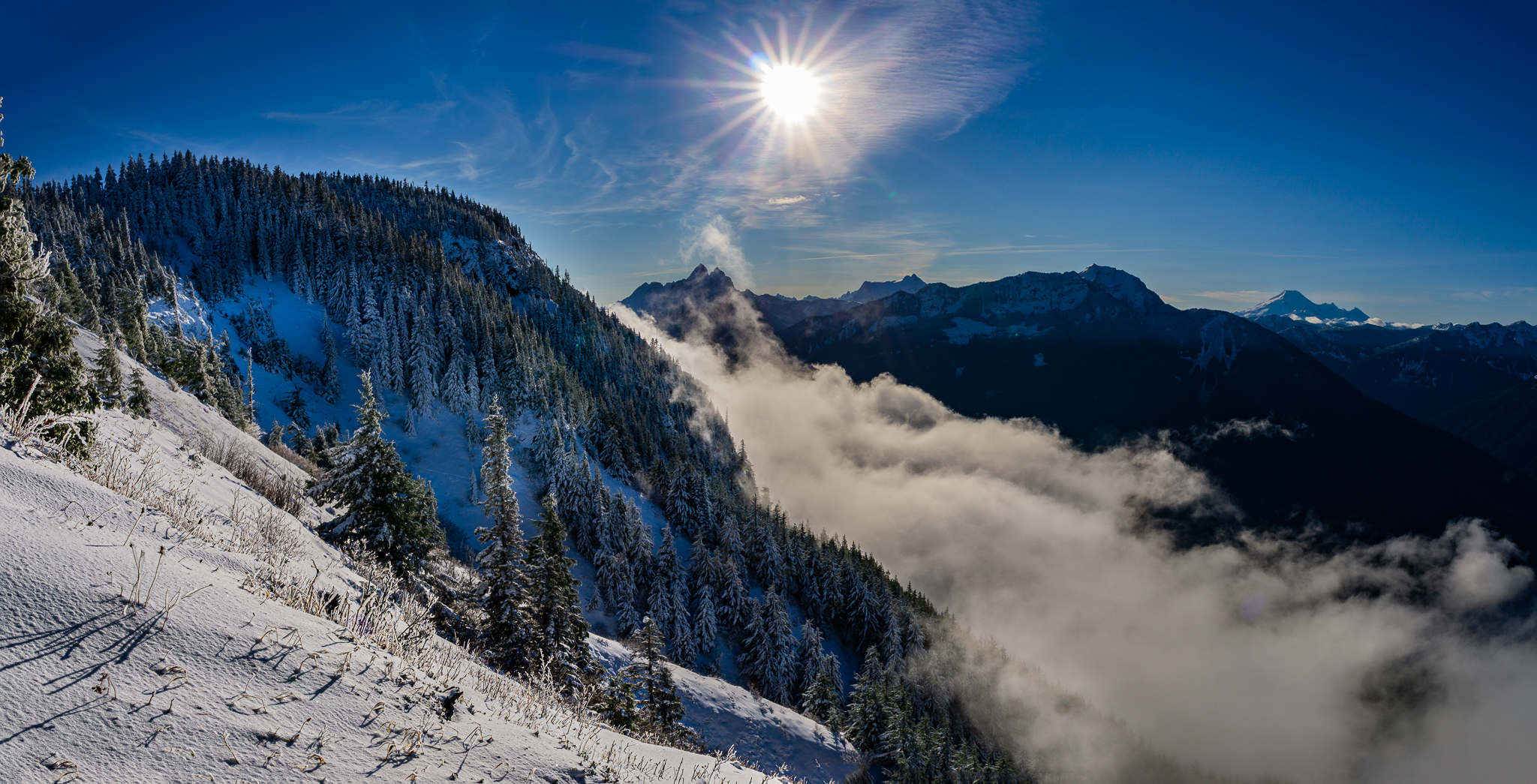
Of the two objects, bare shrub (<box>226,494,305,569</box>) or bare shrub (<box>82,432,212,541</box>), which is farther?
bare shrub (<box>226,494,305,569</box>)

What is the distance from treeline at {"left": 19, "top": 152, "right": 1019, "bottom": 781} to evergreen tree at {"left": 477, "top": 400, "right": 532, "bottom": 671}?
10.6 meters

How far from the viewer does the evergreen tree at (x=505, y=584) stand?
16.3m

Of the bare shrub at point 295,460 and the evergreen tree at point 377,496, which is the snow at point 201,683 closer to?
the evergreen tree at point 377,496

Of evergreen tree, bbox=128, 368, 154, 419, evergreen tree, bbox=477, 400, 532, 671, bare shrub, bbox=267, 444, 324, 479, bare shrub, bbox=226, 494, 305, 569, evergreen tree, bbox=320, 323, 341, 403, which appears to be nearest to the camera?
bare shrub, bbox=226, 494, 305, 569

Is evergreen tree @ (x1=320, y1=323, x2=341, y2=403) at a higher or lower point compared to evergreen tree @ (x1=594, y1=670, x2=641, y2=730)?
higher

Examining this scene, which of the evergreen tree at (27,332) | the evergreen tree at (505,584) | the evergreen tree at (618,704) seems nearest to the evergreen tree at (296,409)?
the evergreen tree at (505,584)

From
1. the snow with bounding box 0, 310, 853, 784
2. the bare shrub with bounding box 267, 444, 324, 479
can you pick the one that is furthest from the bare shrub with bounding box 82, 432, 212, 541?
the bare shrub with bounding box 267, 444, 324, 479

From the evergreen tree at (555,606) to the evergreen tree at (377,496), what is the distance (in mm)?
3790

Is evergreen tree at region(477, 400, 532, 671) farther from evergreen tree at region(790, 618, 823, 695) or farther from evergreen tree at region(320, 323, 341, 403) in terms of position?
evergreen tree at region(320, 323, 341, 403)

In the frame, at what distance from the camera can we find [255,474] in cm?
1582

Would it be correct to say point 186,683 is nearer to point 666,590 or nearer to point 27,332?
point 27,332

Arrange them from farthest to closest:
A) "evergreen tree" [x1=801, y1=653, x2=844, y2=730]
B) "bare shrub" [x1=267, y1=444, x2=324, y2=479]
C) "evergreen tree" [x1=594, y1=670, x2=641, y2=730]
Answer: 1. "evergreen tree" [x1=801, y1=653, x2=844, y2=730]
2. "bare shrub" [x1=267, y1=444, x2=324, y2=479]
3. "evergreen tree" [x1=594, y1=670, x2=641, y2=730]

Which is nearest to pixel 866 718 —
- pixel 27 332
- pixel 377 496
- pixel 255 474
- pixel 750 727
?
pixel 750 727

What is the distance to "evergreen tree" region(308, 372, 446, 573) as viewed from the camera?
57.2 feet
